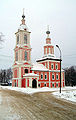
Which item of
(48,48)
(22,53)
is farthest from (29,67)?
(48,48)

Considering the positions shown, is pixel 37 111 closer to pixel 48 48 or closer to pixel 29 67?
pixel 29 67

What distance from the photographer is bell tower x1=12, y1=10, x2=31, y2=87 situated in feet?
150

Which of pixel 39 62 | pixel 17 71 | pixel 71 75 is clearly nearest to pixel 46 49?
pixel 39 62

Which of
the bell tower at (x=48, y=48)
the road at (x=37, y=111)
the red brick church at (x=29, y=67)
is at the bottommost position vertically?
the road at (x=37, y=111)

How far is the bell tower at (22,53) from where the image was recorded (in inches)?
1795

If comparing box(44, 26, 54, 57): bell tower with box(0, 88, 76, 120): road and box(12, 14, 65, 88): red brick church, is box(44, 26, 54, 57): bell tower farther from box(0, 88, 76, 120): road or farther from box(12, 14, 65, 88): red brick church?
box(0, 88, 76, 120): road

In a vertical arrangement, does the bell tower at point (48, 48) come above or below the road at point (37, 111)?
above

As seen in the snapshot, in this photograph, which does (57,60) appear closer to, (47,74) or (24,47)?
(47,74)

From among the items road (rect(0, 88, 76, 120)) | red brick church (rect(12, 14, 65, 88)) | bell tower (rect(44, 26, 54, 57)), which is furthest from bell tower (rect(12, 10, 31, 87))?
road (rect(0, 88, 76, 120))

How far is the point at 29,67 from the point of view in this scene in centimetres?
4662

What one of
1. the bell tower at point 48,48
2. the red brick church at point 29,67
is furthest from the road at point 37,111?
the bell tower at point 48,48

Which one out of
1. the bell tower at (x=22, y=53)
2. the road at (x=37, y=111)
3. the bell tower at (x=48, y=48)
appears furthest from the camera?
the bell tower at (x=48, y=48)

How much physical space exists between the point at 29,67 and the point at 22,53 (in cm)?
481

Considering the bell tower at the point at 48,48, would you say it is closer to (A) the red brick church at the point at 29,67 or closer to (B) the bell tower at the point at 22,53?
(A) the red brick church at the point at 29,67
